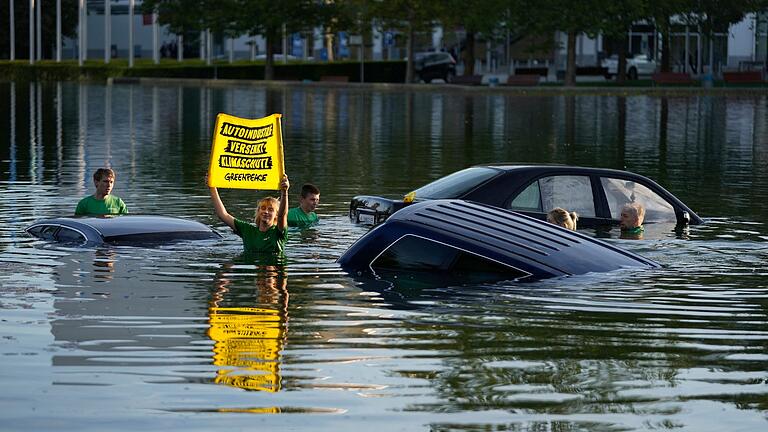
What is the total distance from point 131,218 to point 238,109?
37.0m

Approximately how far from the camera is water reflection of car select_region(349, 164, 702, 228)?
17469 mm

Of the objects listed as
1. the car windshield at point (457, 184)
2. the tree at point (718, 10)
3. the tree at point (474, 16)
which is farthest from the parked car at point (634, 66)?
the car windshield at point (457, 184)

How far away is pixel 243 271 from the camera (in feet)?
49.4

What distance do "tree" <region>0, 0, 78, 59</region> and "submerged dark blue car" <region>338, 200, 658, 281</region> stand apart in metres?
106

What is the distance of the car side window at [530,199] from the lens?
17.7 metres

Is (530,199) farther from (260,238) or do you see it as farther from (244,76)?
(244,76)

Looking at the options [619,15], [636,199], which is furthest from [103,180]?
[619,15]

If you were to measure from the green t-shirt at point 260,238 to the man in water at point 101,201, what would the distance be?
2515 mm

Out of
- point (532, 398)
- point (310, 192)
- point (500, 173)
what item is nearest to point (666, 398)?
point (532, 398)

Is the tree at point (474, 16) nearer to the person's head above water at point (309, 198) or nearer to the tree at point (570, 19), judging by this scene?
the tree at point (570, 19)

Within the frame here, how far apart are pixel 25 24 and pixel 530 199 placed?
106 m

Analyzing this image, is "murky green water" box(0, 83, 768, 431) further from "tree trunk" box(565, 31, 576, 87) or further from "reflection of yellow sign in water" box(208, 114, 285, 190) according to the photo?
"tree trunk" box(565, 31, 576, 87)

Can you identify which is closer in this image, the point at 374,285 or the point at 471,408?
the point at 471,408

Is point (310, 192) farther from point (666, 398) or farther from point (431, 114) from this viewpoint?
point (431, 114)
